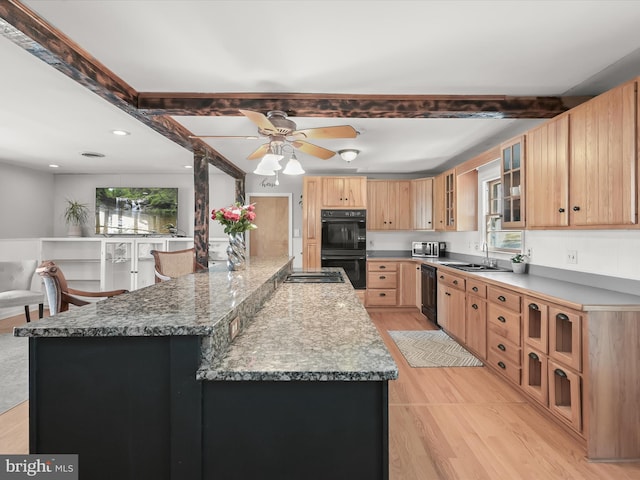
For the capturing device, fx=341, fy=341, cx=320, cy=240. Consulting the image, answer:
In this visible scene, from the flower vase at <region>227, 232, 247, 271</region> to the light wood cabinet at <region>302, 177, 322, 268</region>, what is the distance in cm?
253

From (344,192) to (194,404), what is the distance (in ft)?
14.9

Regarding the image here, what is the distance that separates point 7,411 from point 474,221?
4982 mm

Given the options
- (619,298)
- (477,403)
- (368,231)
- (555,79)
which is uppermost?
(555,79)

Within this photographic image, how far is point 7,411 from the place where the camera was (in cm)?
243

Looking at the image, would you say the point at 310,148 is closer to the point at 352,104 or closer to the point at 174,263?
the point at 352,104

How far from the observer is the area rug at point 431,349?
333cm

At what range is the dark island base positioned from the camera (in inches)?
44.3

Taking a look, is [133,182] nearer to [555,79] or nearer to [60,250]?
[60,250]

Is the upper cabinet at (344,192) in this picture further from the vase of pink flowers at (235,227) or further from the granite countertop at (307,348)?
the granite countertop at (307,348)

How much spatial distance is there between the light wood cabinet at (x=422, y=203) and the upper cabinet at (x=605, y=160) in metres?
3.04

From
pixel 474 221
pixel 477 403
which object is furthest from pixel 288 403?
pixel 474 221

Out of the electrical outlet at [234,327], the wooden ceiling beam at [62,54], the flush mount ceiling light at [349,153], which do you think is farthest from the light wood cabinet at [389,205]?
the electrical outlet at [234,327]

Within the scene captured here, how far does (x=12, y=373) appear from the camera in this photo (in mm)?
3062

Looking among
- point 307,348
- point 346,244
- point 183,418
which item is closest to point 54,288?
point 183,418
